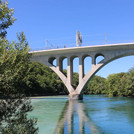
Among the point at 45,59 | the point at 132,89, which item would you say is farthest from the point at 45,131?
the point at 132,89

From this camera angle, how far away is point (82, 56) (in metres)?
34.2

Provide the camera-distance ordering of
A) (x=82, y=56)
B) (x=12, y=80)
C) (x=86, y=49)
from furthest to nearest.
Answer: (x=82, y=56), (x=86, y=49), (x=12, y=80)

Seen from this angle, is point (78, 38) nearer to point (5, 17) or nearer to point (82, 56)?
point (82, 56)

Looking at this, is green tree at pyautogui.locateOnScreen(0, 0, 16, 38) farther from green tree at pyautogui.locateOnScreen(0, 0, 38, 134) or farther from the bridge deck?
the bridge deck

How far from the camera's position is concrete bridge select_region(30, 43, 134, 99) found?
103 feet

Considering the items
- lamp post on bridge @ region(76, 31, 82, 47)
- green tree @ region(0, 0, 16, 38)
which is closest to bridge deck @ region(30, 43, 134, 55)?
lamp post on bridge @ region(76, 31, 82, 47)

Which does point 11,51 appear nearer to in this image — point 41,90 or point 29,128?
point 29,128

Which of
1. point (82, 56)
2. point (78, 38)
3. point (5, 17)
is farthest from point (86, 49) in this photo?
point (5, 17)

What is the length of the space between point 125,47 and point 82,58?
7457 millimetres

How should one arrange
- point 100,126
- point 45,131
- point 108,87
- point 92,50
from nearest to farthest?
point 45,131 → point 100,126 → point 92,50 → point 108,87

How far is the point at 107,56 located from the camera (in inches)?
1277

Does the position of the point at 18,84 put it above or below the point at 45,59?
below

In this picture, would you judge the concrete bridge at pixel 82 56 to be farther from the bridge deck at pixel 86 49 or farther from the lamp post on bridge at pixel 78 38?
the lamp post on bridge at pixel 78 38

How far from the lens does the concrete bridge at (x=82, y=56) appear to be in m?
31.5
